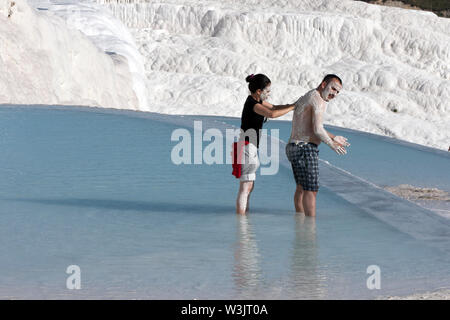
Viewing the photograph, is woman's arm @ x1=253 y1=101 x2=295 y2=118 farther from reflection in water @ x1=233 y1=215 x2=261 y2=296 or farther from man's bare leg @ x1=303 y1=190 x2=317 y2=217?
reflection in water @ x1=233 y1=215 x2=261 y2=296

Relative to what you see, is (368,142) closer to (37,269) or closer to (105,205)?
(105,205)

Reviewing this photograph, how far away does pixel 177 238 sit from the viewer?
466 cm

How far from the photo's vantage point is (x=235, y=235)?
4766mm

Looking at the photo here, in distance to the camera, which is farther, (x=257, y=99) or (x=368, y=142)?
(x=368, y=142)

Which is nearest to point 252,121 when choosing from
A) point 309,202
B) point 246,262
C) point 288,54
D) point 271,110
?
point 271,110

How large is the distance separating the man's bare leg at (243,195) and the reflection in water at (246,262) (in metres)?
0.24

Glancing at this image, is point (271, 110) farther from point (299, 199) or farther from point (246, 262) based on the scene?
point (246, 262)

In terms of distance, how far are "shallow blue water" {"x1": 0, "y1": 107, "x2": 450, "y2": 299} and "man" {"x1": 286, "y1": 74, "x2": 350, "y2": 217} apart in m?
0.30

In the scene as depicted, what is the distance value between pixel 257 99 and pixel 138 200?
138 centimetres

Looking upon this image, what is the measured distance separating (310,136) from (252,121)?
379 millimetres

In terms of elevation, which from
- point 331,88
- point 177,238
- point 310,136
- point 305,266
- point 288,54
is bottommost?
point 305,266

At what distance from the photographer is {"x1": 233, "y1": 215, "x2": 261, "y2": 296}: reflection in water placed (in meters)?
3.68
